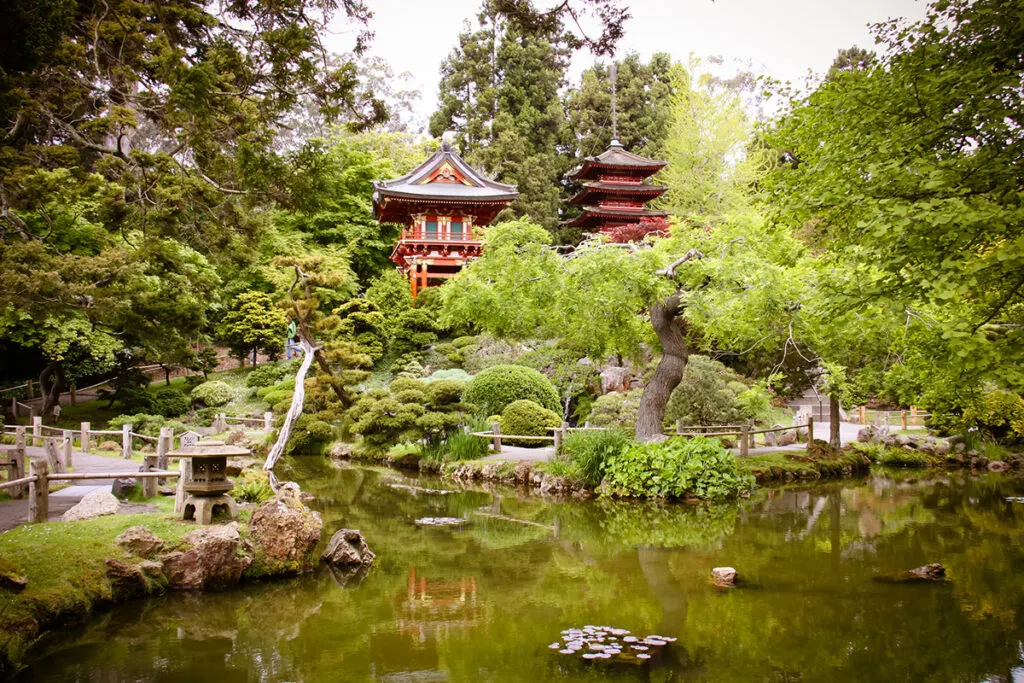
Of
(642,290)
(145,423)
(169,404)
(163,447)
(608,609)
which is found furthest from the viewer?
(169,404)

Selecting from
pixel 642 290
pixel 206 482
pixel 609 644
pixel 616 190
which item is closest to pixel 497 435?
pixel 642 290

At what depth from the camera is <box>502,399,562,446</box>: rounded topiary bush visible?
14836mm

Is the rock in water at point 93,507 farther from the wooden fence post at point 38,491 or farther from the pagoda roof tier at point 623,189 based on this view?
the pagoda roof tier at point 623,189

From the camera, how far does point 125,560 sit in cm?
627

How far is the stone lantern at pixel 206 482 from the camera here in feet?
24.2

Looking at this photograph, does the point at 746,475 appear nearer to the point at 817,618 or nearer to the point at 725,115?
the point at 817,618

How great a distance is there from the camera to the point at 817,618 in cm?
575

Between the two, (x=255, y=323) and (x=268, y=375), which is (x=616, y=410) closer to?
(x=268, y=375)

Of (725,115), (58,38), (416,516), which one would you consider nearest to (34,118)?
(58,38)

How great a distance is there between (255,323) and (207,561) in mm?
18737

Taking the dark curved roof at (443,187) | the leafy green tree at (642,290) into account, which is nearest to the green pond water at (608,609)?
the leafy green tree at (642,290)

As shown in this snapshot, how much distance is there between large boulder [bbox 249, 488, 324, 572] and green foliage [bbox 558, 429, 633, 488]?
5.50 metres

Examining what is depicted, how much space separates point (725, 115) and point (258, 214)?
23.9 meters

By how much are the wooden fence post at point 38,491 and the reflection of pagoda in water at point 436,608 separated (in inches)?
146
